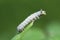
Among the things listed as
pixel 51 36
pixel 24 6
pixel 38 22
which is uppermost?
pixel 24 6

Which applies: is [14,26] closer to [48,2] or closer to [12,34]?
[12,34]

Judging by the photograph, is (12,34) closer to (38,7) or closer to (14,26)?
(14,26)

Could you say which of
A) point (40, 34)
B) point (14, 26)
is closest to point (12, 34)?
point (14, 26)

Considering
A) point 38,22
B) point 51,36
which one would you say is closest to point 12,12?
point 38,22

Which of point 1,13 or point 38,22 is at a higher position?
point 1,13

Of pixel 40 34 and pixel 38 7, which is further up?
pixel 38 7
